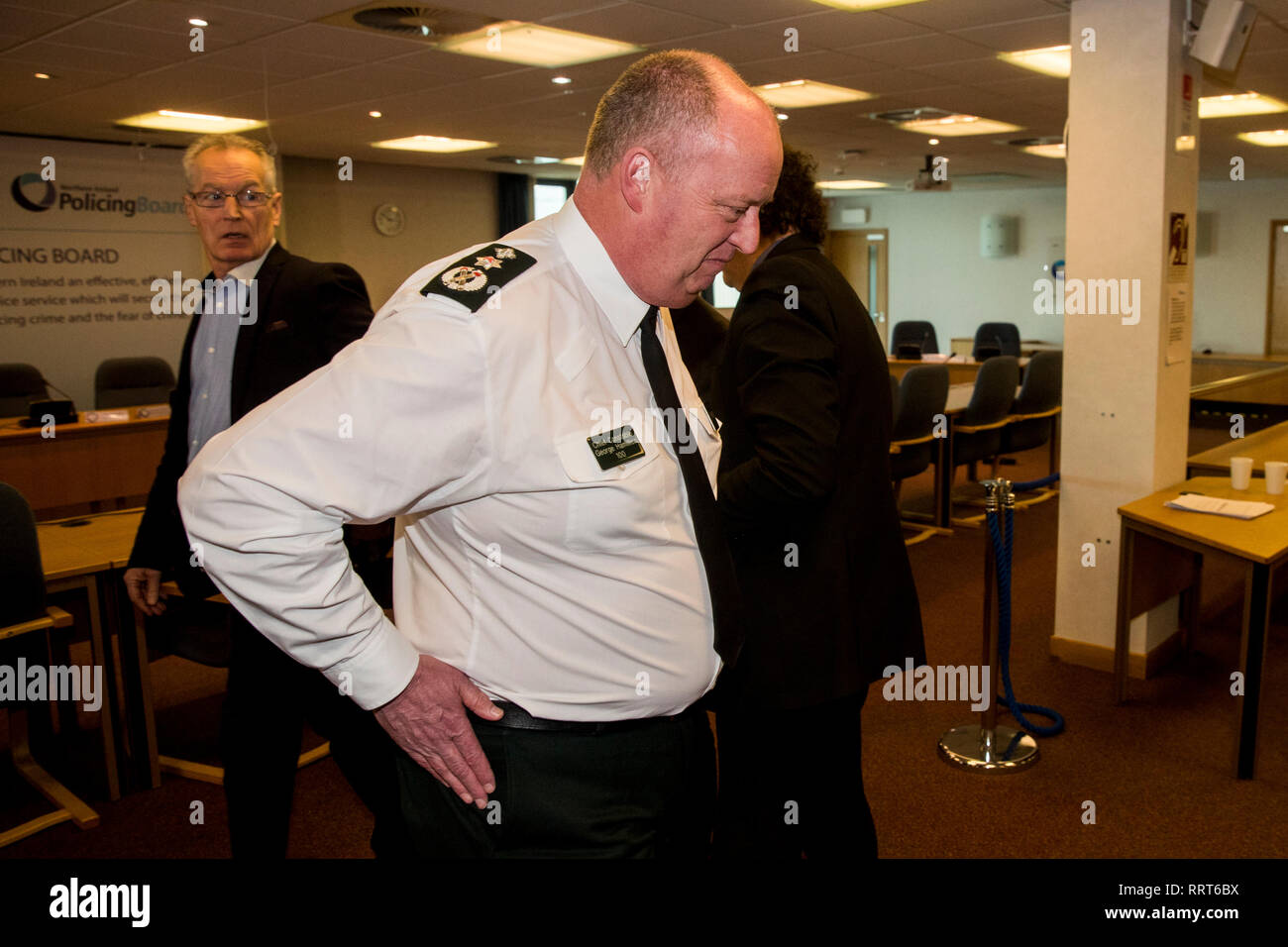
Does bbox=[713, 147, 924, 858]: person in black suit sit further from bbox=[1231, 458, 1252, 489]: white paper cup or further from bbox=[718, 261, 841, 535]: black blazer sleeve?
bbox=[1231, 458, 1252, 489]: white paper cup

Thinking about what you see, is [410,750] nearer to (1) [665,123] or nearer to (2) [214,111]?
(1) [665,123]

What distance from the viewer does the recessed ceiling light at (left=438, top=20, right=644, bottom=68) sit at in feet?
15.2

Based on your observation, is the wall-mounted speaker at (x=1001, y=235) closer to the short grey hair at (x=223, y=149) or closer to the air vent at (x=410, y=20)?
the air vent at (x=410, y=20)

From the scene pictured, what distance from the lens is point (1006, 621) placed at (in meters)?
3.14

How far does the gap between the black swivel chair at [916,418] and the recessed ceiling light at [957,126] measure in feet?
7.97

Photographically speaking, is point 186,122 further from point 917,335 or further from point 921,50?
point 917,335

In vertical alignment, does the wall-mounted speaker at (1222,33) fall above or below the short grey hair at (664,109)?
above

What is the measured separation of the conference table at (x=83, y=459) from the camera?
515 centimetres

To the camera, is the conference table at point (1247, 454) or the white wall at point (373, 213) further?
the white wall at point (373, 213)

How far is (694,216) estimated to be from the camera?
1.15 m

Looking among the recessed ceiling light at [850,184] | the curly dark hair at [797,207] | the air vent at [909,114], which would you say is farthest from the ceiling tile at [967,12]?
the recessed ceiling light at [850,184]

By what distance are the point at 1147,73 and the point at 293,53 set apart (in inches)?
146

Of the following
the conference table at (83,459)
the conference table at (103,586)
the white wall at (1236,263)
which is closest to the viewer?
the conference table at (103,586)

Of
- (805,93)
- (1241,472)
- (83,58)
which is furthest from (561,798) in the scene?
(805,93)
